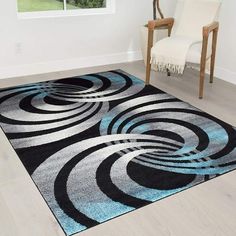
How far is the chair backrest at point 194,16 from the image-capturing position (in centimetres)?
351

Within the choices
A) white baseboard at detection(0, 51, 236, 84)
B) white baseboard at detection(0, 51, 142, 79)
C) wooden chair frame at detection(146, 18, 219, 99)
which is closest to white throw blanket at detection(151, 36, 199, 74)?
wooden chair frame at detection(146, 18, 219, 99)

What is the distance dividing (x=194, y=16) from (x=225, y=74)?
72 centimetres

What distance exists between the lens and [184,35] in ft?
11.9

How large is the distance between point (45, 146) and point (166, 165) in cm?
85

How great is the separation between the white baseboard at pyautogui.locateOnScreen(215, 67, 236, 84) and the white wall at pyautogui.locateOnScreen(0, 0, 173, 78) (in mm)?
1051

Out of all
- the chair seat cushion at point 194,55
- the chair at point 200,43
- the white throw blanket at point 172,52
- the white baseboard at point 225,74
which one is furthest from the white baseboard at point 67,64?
the chair seat cushion at point 194,55

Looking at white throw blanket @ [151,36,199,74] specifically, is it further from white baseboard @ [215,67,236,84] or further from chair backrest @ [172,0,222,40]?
white baseboard @ [215,67,236,84]

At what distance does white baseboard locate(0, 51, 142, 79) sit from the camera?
3.79 meters

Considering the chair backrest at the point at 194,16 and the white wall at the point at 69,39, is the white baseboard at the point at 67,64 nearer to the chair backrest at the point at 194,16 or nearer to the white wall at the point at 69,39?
the white wall at the point at 69,39

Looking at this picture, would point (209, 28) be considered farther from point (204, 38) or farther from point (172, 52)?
point (172, 52)

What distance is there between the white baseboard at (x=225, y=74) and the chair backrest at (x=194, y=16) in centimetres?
54

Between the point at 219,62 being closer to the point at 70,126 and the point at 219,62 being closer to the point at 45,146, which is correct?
the point at 70,126

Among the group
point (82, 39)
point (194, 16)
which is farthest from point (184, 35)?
point (82, 39)

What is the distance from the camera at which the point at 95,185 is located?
79.8 inches
